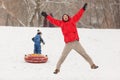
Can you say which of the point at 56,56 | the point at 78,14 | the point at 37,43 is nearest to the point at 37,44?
the point at 37,43

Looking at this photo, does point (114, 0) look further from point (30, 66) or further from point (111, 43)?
point (30, 66)

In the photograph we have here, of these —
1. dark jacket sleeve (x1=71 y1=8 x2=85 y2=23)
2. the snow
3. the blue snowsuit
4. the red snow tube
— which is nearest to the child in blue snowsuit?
the blue snowsuit

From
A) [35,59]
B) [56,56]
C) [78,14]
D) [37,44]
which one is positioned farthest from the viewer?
[56,56]

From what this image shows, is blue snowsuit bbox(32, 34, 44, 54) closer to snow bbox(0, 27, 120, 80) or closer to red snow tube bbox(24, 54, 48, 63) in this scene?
snow bbox(0, 27, 120, 80)

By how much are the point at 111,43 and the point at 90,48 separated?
116 cm

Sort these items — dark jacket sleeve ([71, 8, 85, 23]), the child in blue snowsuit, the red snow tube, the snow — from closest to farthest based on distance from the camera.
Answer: dark jacket sleeve ([71, 8, 85, 23]), the snow, the red snow tube, the child in blue snowsuit

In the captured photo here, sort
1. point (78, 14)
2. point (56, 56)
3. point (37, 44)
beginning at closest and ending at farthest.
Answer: point (78, 14) → point (37, 44) → point (56, 56)

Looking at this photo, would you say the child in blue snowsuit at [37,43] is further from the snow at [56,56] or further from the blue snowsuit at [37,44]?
the snow at [56,56]

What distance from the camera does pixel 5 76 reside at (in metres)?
13.6

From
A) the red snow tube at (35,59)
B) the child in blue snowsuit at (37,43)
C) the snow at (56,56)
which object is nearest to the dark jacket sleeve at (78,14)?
the snow at (56,56)

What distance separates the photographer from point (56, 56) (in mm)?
17375

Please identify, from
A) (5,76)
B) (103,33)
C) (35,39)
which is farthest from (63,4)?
(5,76)

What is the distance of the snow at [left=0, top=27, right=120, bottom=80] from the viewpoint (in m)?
14.2

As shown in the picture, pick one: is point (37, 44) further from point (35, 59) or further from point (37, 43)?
point (35, 59)
